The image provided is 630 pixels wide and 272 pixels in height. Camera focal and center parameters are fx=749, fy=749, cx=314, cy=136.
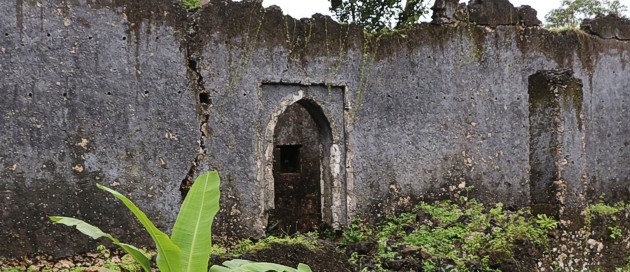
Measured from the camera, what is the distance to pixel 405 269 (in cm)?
749

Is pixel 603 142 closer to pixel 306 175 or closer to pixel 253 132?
pixel 306 175

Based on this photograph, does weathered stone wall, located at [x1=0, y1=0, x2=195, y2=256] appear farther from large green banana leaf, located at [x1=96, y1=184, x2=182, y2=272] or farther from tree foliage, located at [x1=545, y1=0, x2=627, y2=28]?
tree foliage, located at [x1=545, y1=0, x2=627, y2=28]

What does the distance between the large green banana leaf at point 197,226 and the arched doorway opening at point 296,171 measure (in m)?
7.98

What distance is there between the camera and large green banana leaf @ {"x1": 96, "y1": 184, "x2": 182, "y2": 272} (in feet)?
13.8

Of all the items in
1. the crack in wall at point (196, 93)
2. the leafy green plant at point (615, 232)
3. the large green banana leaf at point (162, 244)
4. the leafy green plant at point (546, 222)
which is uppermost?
the crack in wall at point (196, 93)

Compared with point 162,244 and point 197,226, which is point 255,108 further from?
point 162,244

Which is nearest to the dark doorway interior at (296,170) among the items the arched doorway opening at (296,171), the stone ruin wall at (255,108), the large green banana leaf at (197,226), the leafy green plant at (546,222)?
the arched doorway opening at (296,171)

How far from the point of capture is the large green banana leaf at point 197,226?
4.44m

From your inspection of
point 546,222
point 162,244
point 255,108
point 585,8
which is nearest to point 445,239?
point 546,222

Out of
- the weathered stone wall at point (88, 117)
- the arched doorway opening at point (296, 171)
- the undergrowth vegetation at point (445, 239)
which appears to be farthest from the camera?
the arched doorway opening at point (296, 171)

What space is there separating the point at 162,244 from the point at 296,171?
352 inches

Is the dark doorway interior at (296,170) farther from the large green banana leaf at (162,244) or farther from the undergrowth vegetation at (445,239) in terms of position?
the large green banana leaf at (162,244)

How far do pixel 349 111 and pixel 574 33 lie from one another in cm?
434

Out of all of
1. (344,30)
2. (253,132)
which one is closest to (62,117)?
(253,132)
